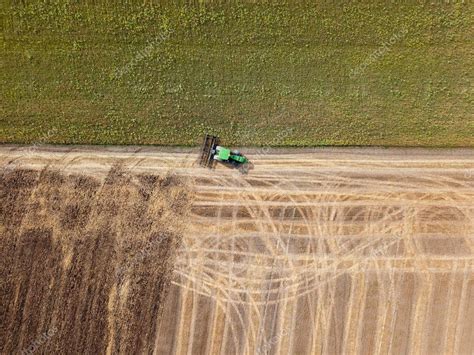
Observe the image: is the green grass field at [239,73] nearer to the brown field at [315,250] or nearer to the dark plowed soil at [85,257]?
the brown field at [315,250]

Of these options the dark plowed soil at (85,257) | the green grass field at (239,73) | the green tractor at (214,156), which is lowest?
the dark plowed soil at (85,257)

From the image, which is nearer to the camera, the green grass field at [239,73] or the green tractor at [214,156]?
the green grass field at [239,73]

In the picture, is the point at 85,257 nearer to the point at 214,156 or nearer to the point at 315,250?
the point at 214,156

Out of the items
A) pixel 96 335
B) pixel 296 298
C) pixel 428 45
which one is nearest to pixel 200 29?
pixel 428 45

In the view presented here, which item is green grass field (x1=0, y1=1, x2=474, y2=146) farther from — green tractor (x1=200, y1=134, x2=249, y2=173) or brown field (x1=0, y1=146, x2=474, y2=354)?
brown field (x1=0, y1=146, x2=474, y2=354)

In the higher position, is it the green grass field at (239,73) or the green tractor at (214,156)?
the green grass field at (239,73)

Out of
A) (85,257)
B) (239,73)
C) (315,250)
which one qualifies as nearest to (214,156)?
(239,73)

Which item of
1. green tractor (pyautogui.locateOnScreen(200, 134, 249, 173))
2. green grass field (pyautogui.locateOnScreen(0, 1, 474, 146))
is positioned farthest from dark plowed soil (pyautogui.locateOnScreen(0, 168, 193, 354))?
green grass field (pyautogui.locateOnScreen(0, 1, 474, 146))


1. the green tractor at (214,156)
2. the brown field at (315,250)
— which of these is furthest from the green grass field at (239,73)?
the brown field at (315,250)
